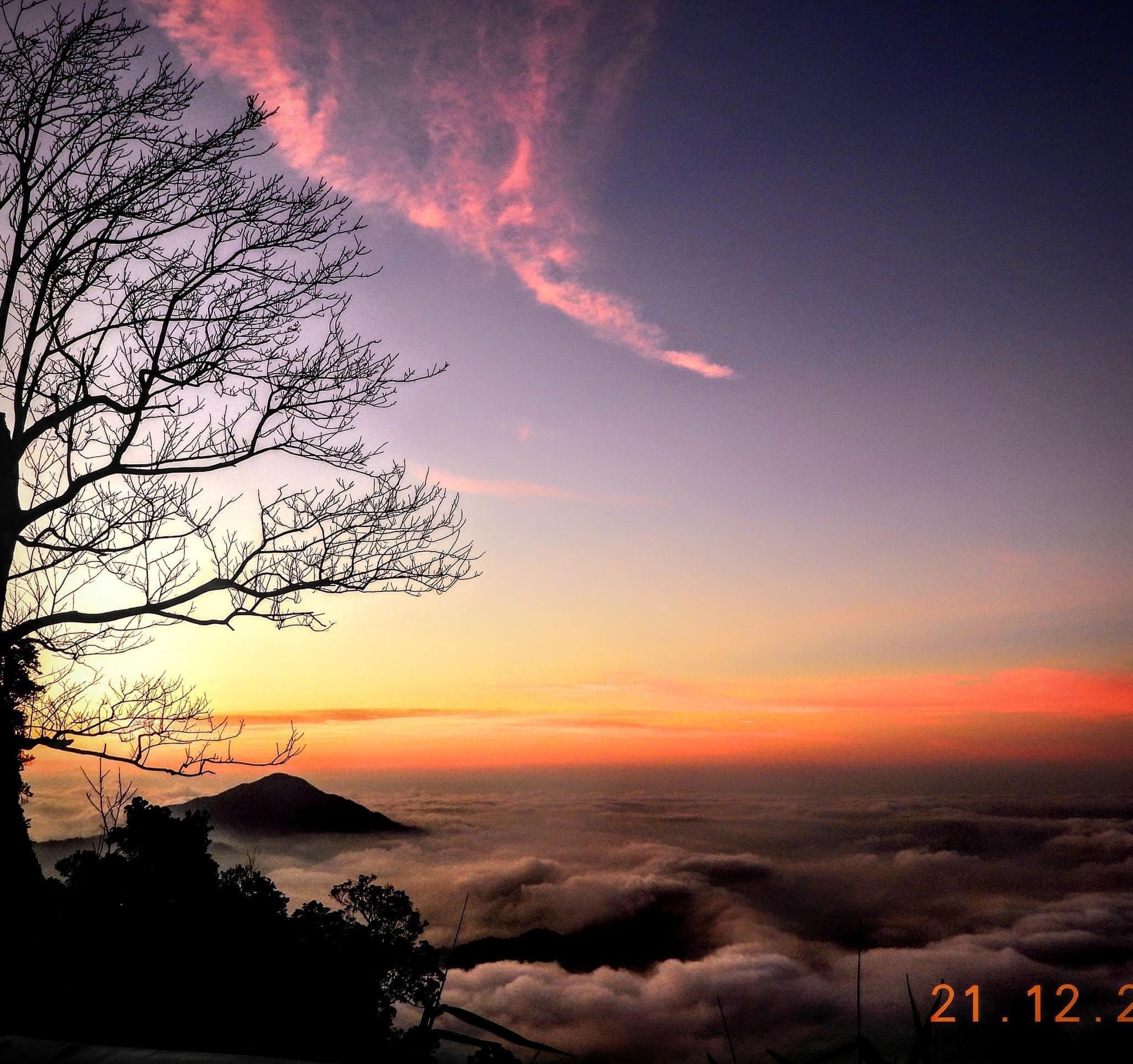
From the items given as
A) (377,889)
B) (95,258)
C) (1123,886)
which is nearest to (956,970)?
(377,889)

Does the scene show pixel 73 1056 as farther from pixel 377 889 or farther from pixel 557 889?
pixel 557 889
